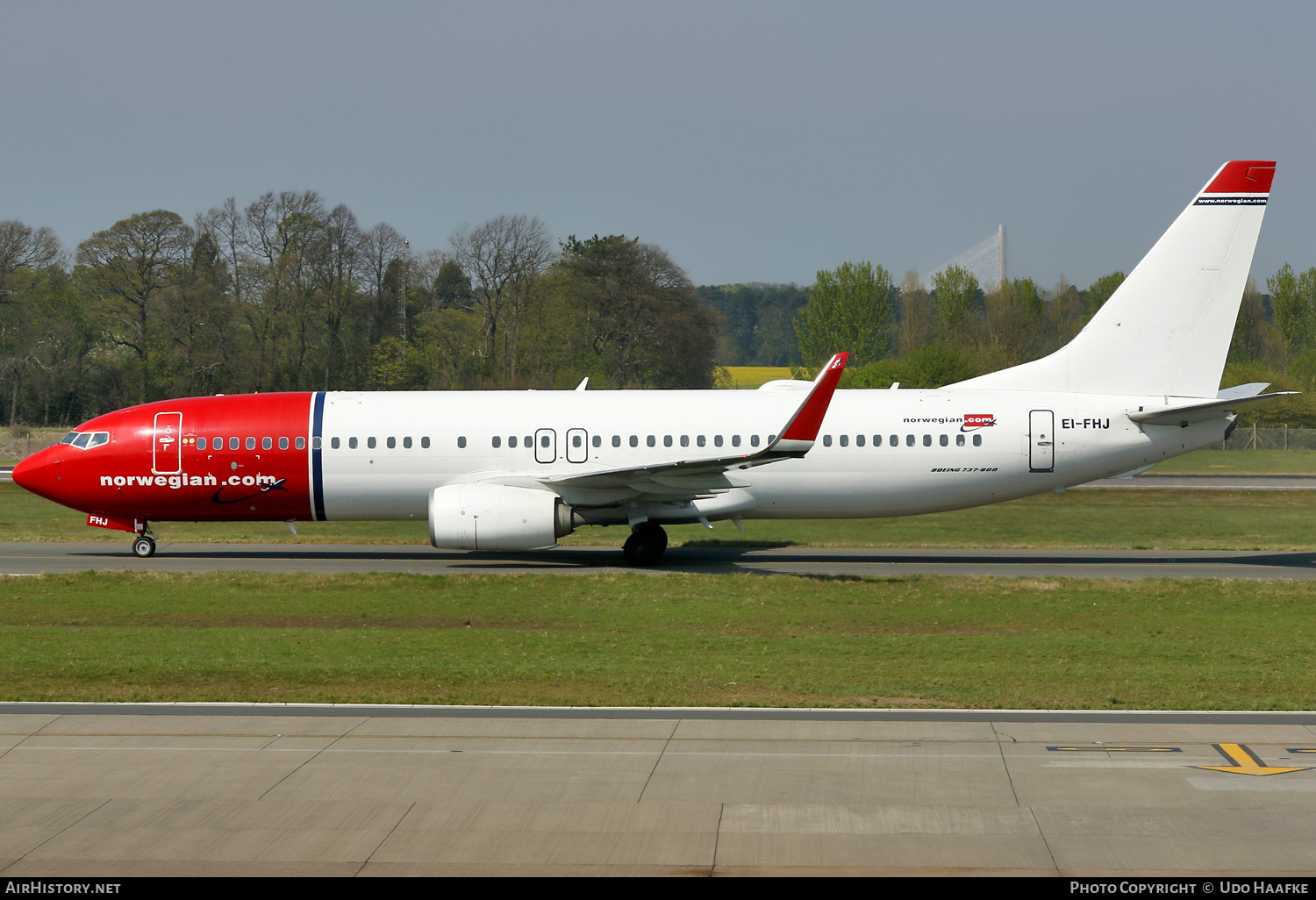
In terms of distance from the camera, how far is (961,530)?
3225cm

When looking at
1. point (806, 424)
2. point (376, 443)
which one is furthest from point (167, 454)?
point (806, 424)

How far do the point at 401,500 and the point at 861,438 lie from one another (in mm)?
10720

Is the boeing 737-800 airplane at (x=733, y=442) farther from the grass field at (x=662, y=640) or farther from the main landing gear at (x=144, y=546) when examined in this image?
the grass field at (x=662, y=640)

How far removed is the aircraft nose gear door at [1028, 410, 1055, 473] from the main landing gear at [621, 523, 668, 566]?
28.4 feet

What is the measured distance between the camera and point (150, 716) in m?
11.6

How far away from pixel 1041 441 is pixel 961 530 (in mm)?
5916

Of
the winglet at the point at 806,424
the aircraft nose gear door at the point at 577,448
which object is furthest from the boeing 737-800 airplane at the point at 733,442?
the winglet at the point at 806,424

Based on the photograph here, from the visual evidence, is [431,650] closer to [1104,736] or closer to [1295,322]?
[1104,736]

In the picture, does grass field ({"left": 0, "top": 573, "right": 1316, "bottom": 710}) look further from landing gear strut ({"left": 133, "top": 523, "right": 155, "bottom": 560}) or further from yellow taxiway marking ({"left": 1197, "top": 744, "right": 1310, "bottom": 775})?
landing gear strut ({"left": 133, "top": 523, "right": 155, "bottom": 560})

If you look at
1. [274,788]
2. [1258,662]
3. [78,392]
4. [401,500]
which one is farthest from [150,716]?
[78,392]

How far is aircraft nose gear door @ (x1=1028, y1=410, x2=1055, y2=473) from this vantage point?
26.9 meters

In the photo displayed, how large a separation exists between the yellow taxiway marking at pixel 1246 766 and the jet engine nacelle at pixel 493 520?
16.5 m

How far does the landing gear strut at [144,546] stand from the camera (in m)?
27.7

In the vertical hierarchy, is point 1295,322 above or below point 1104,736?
above
